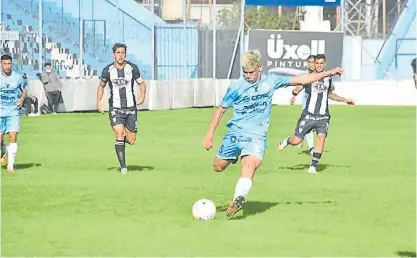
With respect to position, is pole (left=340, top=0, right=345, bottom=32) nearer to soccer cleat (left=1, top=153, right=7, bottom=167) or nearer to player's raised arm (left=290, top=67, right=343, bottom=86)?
soccer cleat (left=1, top=153, right=7, bottom=167)

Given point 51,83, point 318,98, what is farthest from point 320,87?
point 51,83

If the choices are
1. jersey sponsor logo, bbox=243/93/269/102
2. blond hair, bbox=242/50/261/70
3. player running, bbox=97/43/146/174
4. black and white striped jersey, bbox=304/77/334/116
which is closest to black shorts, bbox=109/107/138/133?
player running, bbox=97/43/146/174

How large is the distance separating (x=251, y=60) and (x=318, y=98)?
272 inches

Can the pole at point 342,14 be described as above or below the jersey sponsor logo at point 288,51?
above

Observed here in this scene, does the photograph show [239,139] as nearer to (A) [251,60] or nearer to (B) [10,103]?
(A) [251,60]

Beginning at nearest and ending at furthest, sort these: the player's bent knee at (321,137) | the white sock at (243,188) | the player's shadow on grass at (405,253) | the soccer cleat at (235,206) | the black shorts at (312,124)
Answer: the player's shadow on grass at (405,253) → the soccer cleat at (235,206) → the white sock at (243,188) → the player's bent knee at (321,137) → the black shorts at (312,124)

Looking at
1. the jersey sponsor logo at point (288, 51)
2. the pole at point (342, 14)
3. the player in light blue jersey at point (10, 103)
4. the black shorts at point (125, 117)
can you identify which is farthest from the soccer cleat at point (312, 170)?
the jersey sponsor logo at point (288, 51)

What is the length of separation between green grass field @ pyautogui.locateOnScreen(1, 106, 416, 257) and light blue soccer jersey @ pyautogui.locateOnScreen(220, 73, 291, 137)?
1098 millimetres

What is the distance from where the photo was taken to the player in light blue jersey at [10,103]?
62.7ft

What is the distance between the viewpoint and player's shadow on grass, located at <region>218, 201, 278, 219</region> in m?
13.9

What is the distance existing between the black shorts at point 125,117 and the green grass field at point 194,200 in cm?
85

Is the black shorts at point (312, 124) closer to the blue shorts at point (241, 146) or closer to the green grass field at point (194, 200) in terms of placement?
the green grass field at point (194, 200)

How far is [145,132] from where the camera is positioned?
29.9 m

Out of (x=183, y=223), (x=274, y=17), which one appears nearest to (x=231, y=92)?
(x=183, y=223)
